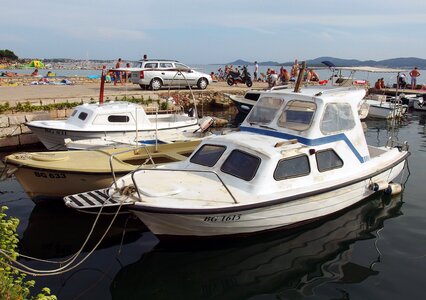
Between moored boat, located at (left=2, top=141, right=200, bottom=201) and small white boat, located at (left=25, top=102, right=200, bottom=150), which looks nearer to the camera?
moored boat, located at (left=2, top=141, right=200, bottom=201)

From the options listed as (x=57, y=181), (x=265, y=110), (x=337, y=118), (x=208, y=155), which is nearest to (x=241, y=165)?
(x=208, y=155)

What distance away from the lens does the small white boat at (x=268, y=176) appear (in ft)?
23.4

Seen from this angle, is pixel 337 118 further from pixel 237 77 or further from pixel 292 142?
pixel 237 77

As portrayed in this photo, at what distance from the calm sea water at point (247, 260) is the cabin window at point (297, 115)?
2.27 meters

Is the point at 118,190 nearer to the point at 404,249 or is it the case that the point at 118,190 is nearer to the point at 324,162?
the point at 324,162

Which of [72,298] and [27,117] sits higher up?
[27,117]

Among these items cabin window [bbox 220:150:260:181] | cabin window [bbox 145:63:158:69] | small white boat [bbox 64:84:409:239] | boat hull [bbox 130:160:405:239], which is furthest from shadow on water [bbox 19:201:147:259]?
cabin window [bbox 145:63:158:69]

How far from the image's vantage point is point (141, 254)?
765 centimetres

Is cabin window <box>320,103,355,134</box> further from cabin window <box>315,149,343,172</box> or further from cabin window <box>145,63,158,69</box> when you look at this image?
cabin window <box>145,63,158,69</box>

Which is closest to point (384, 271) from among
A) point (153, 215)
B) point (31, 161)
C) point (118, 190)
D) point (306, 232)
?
point (306, 232)

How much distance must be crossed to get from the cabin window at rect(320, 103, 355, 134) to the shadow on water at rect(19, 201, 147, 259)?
4721 mm

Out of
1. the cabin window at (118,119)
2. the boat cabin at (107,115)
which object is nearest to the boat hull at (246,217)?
the boat cabin at (107,115)

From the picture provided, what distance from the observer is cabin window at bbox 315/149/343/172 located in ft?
27.7

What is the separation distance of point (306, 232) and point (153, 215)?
3455mm
